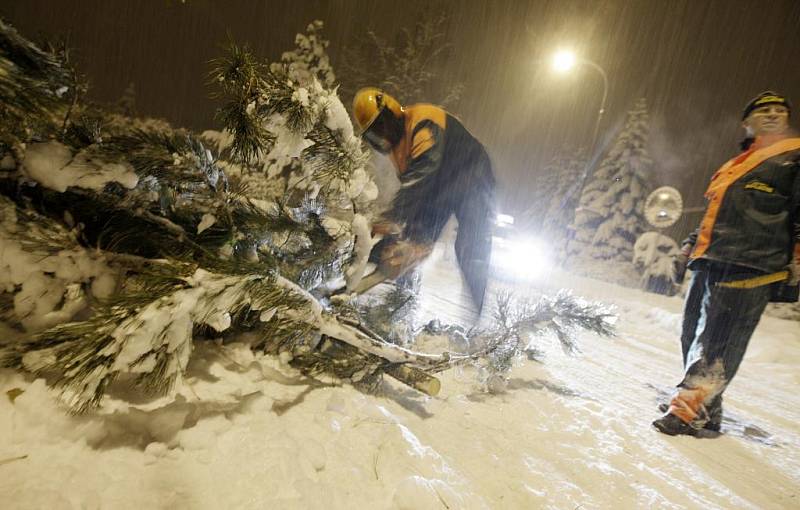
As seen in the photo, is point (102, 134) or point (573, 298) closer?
point (102, 134)

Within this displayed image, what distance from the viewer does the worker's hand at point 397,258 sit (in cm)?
267

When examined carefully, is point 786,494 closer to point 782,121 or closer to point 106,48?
point 782,121

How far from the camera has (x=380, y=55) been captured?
17.9 metres

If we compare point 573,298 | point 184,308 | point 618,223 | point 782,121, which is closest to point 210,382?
point 184,308

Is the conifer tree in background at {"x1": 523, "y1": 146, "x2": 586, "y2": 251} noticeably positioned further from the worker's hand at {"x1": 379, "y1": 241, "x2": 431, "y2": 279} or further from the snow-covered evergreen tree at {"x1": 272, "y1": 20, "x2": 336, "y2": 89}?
the worker's hand at {"x1": 379, "y1": 241, "x2": 431, "y2": 279}

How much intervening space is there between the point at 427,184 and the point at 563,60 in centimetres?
1403

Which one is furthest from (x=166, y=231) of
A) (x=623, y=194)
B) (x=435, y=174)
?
(x=623, y=194)

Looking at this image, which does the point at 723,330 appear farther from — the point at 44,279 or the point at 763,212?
the point at 44,279

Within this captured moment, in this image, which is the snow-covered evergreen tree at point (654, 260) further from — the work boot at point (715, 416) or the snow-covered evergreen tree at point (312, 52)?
the snow-covered evergreen tree at point (312, 52)

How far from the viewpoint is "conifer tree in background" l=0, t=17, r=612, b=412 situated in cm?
110

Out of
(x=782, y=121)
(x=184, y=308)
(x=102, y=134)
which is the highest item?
(x=782, y=121)

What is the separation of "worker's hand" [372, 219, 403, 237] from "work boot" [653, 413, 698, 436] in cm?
234

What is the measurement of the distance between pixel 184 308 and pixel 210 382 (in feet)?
1.72

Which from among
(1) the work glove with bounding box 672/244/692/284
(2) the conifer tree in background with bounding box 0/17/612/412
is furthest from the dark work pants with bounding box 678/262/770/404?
(2) the conifer tree in background with bounding box 0/17/612/412
